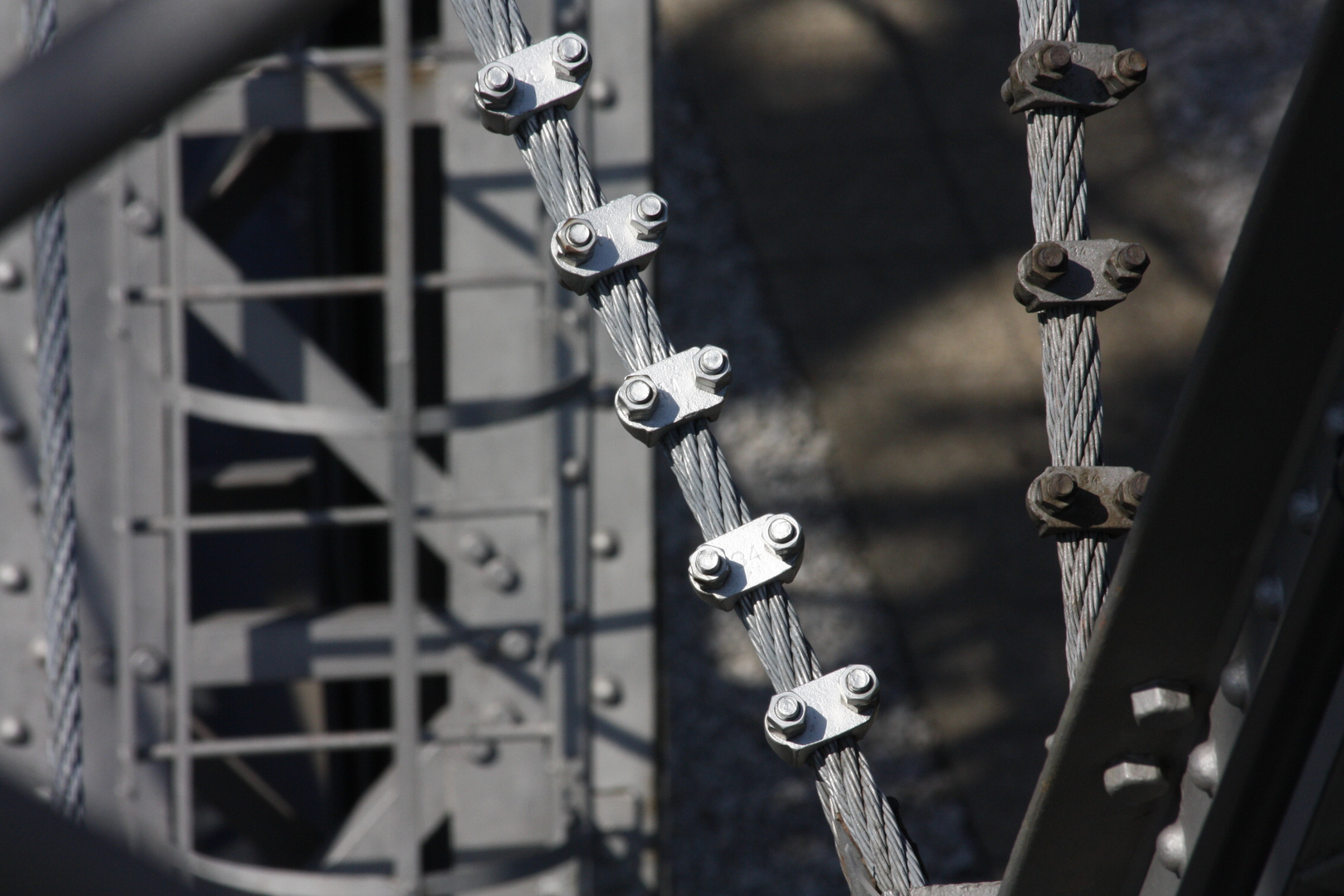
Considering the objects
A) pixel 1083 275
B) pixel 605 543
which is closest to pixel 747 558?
pixel 1083 275

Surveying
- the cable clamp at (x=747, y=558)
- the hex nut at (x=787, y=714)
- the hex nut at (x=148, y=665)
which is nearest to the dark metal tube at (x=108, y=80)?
the cable clamp at (x=747, y=558)

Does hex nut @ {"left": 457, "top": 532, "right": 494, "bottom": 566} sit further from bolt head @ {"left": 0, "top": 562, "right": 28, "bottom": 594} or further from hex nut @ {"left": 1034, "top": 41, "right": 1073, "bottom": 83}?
hex nut @ {"left": 1034, "top": 41, "right": 1073, "bottom": 83}

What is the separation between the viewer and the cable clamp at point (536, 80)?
1.00 m

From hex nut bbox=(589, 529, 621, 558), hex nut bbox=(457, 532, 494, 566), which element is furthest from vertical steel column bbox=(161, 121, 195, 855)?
hex nut bbox=(589, 529, 621, 558)

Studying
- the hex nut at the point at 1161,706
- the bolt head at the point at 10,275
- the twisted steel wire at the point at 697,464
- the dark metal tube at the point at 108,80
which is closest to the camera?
the dark metal tube at the point at 108,80

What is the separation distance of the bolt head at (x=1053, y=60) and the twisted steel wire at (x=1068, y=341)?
27mm

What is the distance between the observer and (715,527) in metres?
1.03

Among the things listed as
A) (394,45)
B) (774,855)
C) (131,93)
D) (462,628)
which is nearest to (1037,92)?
(131,93)

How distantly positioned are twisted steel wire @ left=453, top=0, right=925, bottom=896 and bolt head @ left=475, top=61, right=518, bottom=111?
27mm

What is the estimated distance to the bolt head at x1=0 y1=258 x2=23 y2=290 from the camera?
2.55 metres

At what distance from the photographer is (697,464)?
1.03 m

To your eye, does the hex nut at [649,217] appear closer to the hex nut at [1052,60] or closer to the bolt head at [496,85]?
the bolt head at [496,85]

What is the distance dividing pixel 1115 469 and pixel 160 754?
84.5 inches

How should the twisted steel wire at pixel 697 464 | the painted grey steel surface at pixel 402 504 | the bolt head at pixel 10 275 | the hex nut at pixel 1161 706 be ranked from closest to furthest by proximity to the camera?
the hex nut at pixel 1161 706
the twisted steel wire at pixel 697 464
the painted grey steel surface at pixel 402 504
the bolt head at pixel 10 275
